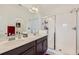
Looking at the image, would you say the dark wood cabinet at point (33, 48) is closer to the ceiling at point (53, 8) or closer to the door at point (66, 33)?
the door at point (66, 33)

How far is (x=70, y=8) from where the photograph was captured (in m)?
1.56

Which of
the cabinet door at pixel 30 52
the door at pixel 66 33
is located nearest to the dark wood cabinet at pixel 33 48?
the cabinet door at pixel 30 52

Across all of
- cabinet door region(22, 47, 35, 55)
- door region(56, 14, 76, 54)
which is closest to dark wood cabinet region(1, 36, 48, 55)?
cabinet door region(22, 47, 35, 55)

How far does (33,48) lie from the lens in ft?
5.72

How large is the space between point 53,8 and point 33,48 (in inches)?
25.7

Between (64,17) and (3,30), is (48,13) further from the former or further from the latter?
(3,30)

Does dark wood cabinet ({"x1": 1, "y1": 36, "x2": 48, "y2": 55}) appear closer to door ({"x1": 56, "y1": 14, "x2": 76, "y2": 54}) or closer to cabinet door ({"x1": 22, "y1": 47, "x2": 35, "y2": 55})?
cabinet door ({"x1": 22, "y1": 47, "x2": 35, "y2": 55})

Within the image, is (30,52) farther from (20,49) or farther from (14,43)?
(14,43)

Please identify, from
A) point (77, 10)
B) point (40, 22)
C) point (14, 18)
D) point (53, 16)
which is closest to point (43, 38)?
point (40, 22)

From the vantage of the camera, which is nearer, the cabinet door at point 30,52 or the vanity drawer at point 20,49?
the vanity drawer at point 20,49

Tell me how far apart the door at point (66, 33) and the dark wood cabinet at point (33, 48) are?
8.0 inches

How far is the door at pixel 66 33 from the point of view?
1.59 meters
